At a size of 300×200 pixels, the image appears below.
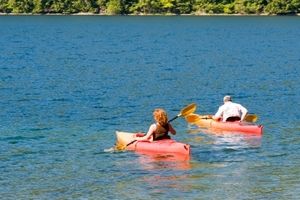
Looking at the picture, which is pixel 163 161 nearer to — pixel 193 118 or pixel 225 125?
pixel 225 125

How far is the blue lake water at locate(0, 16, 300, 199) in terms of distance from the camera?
89.2 feet

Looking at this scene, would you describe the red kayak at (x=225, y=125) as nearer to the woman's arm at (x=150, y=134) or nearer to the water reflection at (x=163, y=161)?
the woman's arm at (x=150, y=134)

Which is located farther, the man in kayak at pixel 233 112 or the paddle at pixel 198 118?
the paddle at pixel 198 118

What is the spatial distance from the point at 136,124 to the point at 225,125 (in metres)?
5.17

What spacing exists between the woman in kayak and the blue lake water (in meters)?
1.16

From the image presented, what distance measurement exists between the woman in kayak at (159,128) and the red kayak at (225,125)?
19.3ft

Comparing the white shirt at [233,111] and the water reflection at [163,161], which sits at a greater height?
the white shirt at [233,111]

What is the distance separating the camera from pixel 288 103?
48.9 metres

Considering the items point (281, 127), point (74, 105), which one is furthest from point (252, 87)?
point (281, 127)

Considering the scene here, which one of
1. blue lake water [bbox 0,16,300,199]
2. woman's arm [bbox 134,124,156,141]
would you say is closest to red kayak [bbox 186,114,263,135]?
blue lake water [bbox 0,16,300,199]

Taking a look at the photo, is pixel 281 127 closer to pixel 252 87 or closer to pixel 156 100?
pixel 156 100

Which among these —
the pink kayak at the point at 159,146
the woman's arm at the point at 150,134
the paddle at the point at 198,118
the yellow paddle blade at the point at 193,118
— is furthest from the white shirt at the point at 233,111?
the woman's arm at the point at 150,134

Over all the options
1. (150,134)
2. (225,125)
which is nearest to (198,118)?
(225,125)

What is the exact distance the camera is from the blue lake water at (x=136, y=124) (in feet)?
89.2
